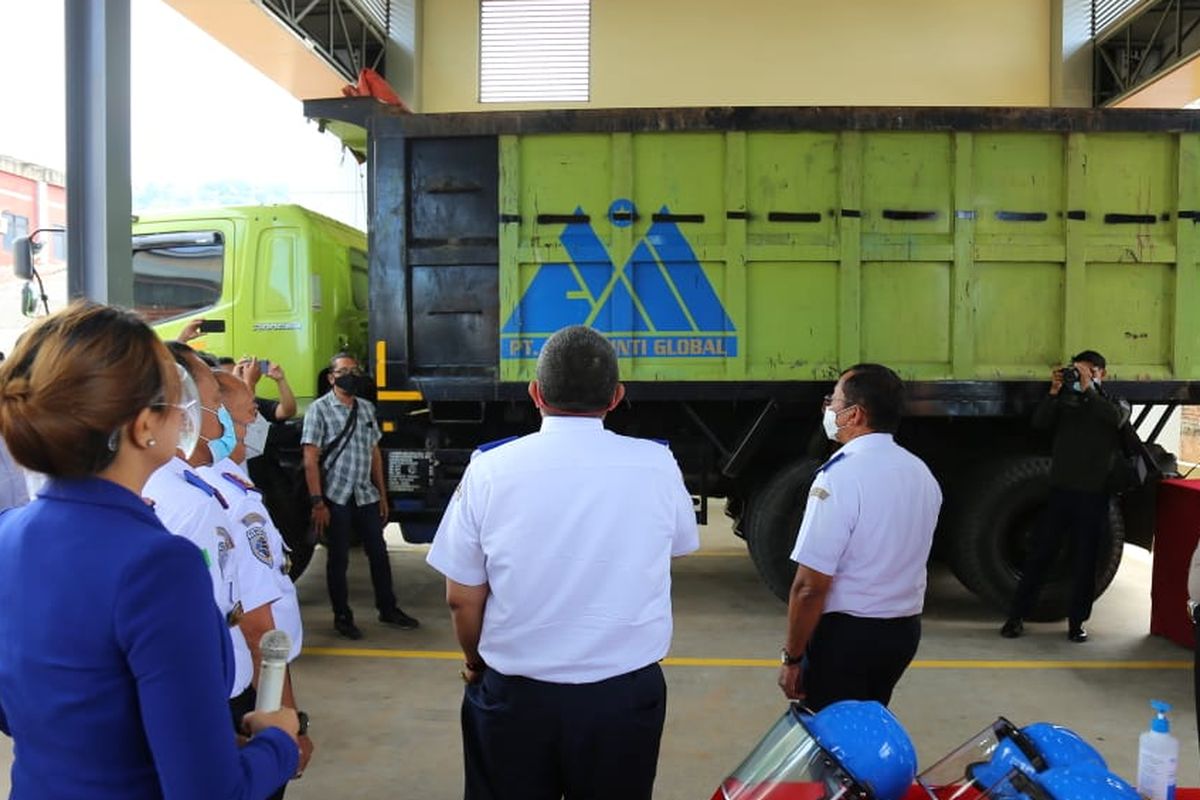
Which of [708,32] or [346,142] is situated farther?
[708,32]

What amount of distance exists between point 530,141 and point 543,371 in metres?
3.48

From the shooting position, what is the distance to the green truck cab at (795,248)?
4965 mm

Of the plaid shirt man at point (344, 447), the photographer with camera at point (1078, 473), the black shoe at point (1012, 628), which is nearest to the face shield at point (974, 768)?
the photographer with camera at point (1078, 473)

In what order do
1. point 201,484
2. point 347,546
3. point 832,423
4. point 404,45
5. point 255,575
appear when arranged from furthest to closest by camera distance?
point 404,45 < point 347,546 < point 832,423 < point 255,575 < point 201,484

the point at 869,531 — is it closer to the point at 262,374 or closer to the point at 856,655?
the point at 856,655

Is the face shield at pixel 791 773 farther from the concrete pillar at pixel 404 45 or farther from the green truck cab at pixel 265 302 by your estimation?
the concrete pillar at pixel 404 45

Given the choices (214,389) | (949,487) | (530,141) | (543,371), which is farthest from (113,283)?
(949,487)

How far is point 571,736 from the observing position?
69.4 inches

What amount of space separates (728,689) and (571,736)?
2709mm

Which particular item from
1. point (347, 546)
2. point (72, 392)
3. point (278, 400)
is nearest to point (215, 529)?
point (72, 392)

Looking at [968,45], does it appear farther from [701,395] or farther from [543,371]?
[543,371]

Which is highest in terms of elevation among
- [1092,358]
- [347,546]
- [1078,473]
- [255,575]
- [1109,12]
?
[1109,12]

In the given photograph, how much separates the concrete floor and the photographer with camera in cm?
32

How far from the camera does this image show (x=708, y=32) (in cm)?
1142
